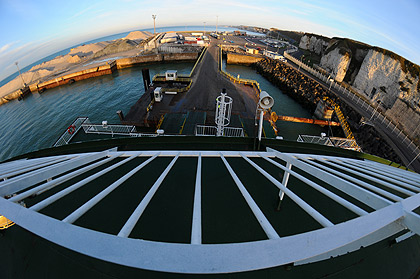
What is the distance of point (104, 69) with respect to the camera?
160ft

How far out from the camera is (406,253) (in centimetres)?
395

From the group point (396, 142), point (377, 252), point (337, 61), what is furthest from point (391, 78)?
point (377, 252)

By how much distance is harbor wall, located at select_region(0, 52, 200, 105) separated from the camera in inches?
1571

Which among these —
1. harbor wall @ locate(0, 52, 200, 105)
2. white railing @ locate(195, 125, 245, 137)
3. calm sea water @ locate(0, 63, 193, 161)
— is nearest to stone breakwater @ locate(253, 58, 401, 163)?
white railing @ locate(195, 125, 245, 137)

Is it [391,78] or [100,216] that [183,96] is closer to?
[100,216]

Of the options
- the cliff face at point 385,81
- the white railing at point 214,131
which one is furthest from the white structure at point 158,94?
the cliff face at point 385,81

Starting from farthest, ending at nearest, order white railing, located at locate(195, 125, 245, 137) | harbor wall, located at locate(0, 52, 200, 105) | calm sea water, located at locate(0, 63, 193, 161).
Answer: harbor wall, located at locate(0, 52, 200, 105)
calm sea water, located at locate(0, 63, 193, 161)
white railing, located at locate(195, 125, 245, 137)

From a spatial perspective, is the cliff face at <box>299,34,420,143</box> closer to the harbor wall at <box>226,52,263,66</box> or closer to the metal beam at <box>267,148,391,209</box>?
the harbor wall at <box>226,52,263,66</box>

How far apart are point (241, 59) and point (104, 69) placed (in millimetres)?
45421

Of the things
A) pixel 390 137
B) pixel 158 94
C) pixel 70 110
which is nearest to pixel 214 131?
pixel 158 94

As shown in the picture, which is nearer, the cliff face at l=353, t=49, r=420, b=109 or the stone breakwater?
the stone breakwater

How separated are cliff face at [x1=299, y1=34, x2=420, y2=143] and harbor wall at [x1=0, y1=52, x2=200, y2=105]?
45200 millimetres

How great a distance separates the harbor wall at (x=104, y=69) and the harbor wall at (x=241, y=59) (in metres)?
13.3

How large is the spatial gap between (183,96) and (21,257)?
24463 millimetres
